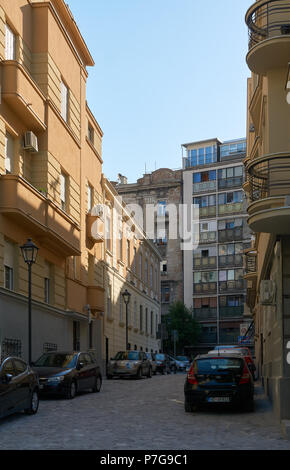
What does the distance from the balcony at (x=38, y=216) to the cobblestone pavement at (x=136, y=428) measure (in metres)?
6.34

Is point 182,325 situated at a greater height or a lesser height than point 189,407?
lesser

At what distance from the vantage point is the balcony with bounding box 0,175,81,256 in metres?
21.9

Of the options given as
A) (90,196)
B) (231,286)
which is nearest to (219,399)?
(90,196)

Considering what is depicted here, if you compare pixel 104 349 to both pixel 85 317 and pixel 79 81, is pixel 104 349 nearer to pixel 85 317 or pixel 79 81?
pixel 85 317

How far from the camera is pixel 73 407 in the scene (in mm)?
17766

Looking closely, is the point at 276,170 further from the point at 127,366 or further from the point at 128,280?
the point at 128,280

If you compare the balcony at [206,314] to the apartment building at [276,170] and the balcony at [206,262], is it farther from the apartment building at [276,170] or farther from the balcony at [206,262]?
the apartment building at [276,170]

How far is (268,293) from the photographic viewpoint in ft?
49.9

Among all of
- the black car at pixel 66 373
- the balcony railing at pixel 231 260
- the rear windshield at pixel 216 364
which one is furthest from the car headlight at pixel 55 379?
the balcony railing at pixel 231 260

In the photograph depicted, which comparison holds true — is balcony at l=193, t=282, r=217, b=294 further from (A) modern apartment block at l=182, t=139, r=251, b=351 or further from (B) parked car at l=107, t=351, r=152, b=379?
(B) parked car at l=107, t=351, r=152, b=379

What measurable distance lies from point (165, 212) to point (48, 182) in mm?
49384

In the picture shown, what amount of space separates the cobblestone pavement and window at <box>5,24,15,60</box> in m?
11.7

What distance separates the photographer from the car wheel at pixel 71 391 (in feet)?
65.8

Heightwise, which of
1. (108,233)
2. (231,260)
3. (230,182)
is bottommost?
(231,260)
